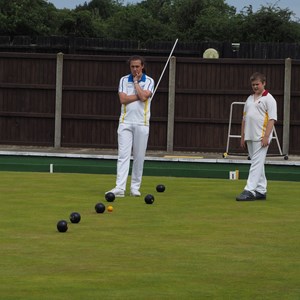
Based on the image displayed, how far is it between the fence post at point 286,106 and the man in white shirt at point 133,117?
872 centimetres

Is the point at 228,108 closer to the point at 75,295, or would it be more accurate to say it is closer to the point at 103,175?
the point at 103,175

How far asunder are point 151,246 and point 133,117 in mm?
4218

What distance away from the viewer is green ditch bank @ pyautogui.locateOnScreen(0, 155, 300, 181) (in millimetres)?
16828

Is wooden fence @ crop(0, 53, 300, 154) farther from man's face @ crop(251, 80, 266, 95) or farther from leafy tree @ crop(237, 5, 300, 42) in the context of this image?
leafy tree @ crop(237, 5, 300, 42)

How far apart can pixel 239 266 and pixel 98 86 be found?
1445 centimetres

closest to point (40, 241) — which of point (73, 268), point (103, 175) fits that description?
point (73, 268)

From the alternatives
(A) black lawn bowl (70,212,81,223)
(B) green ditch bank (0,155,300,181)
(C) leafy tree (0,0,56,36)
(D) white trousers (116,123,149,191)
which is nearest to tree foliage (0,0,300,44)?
(C) leafy tree (0,0,56,36)

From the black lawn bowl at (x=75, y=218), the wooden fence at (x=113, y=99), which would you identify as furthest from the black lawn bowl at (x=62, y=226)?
the wooden fence at (x=113, y=99)

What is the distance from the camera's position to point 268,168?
1780 centimetres

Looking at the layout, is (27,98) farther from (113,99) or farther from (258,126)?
(258,126)

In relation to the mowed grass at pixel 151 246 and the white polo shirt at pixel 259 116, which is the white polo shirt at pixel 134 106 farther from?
the white polo shirt at pixel 259 116

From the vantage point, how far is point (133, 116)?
1288 centimetres

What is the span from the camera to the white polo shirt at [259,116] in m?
12.7

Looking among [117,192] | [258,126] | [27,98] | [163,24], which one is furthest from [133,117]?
[163,24]
